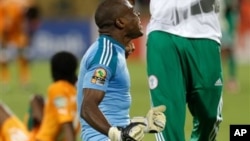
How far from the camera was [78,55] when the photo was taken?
3009 cm

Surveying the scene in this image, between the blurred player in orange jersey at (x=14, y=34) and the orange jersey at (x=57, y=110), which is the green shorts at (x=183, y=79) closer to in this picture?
the orange jersey at (x=57, y=110)

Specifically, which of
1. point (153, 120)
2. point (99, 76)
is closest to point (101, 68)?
point (99, 76)

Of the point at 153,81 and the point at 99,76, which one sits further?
the point at 153,81

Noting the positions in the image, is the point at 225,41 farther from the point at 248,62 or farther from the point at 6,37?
the point at 248,62

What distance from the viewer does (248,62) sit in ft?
97.4

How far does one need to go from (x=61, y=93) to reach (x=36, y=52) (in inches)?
800

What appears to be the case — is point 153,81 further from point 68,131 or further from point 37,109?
point 37,109

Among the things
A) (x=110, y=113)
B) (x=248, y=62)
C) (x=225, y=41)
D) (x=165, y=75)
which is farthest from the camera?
(x=248, y=62)

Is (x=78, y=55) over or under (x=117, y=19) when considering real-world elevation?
under

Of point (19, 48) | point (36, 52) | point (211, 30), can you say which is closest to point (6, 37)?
point (19, 48)

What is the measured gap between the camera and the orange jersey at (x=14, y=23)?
23.2 m

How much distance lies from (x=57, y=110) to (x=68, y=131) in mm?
231

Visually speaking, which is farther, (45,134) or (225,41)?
(225,41)

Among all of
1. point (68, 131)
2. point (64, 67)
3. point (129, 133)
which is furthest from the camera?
point (64, 67)
